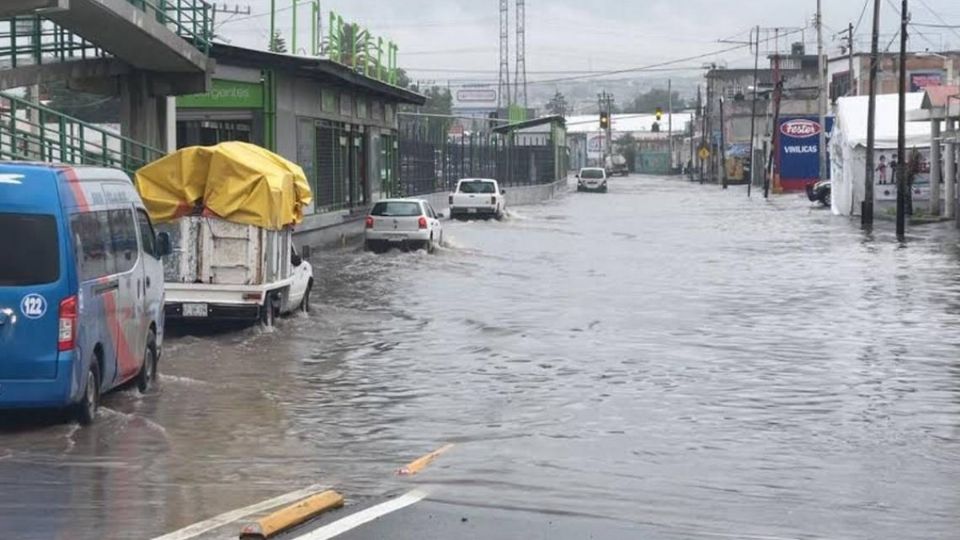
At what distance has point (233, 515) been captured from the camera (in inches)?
396

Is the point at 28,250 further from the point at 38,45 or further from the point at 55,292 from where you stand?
the point at 38,45

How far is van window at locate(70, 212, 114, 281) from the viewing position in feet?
44.8

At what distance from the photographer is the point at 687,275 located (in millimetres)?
36375

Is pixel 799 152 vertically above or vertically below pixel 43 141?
below

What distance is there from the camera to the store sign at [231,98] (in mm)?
39594

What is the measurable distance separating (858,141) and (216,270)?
43.3 meters

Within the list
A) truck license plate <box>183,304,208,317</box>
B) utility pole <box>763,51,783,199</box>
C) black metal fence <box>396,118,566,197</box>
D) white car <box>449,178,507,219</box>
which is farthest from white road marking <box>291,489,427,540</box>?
utility pole <box>763,51,783,199</box>

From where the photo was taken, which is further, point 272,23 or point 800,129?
point 800,129

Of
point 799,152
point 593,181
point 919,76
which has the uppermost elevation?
point 919,76

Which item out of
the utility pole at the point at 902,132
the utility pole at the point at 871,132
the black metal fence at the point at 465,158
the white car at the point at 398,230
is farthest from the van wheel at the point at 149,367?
the black metal fence at the point at 465,158

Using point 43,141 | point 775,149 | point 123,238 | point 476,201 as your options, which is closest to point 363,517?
point 123,238

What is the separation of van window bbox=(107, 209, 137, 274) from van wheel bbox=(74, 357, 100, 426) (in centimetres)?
119

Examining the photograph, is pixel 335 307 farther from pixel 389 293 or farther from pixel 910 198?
pixel 910 198

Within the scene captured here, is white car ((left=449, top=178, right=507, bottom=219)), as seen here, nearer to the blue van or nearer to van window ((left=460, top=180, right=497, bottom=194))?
van window ((left=460, top=180, right=497, bottom=194))
